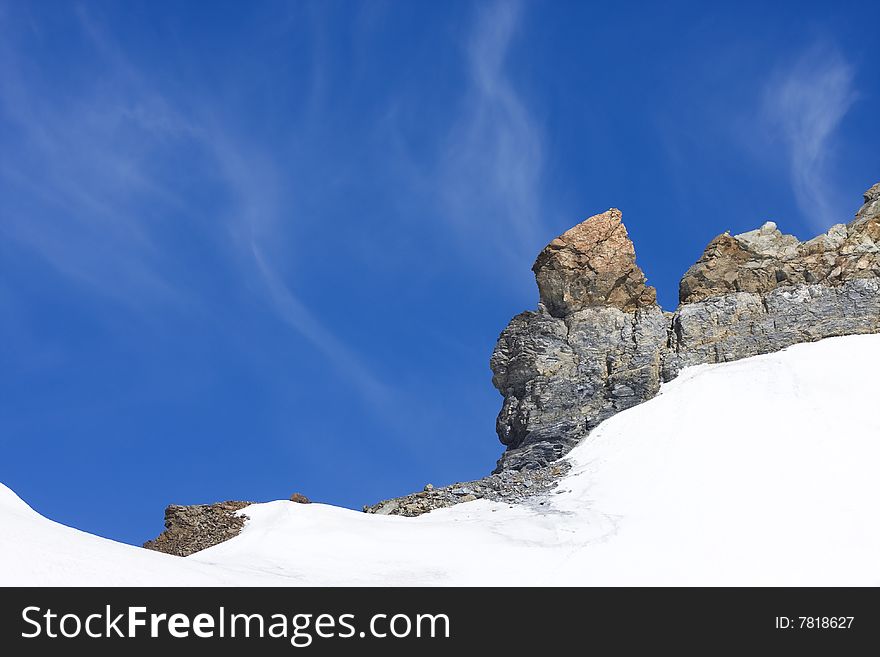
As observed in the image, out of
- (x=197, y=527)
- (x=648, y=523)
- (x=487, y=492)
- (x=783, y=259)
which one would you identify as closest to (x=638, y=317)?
(x=783, y=259)

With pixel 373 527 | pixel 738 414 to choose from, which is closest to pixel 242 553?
pixel 373 527

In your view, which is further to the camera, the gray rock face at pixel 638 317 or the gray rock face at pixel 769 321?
the gray rock face at pixel 769 321

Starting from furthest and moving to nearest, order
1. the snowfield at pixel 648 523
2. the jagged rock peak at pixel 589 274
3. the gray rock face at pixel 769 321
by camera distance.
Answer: the jagged rock peak at pixel 589 274, the gray rock face at pixel 769 321, the snowfield at pixel 648 523

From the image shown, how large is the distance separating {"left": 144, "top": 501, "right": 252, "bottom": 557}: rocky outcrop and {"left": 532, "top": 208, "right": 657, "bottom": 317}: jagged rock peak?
22.7m

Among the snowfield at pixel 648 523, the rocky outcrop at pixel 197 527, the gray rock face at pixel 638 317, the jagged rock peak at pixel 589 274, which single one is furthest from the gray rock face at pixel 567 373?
the rocky outcrop at pixel 197 527

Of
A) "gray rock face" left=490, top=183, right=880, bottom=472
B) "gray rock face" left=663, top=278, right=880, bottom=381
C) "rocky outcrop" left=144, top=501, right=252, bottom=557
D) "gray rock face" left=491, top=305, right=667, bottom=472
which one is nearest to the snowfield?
"rocky outcrop" left=144, top=501, right=252, bottom=557

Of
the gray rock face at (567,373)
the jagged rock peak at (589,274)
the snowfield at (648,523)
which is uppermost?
the jagged rock peak at (589,274)

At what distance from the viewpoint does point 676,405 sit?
4000 cm

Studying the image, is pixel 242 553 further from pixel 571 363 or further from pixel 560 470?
pixel 571 363

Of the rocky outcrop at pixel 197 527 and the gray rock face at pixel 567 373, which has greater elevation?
the gray rock face at pixel 567 373

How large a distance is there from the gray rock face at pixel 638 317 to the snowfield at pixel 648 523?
335 centimetres

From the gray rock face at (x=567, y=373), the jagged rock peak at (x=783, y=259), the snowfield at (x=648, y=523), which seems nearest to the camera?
the snowfield at (x=648, y=523)

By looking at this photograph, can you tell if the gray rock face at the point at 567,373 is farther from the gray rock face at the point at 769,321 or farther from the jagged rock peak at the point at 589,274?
the gray rock face at the point at 769,321

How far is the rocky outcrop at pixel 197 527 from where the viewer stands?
1163 inches
